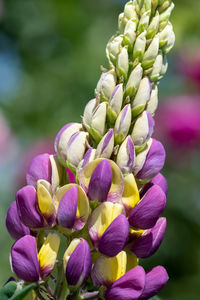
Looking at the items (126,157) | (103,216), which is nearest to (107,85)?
(126,157)

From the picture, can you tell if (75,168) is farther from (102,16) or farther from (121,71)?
(102,16)

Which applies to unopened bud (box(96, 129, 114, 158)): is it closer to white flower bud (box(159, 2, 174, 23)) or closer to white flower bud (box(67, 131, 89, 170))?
white flower bud (box(67, 131, 89, 170))

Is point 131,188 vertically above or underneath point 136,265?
above

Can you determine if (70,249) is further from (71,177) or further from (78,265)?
(71,177)

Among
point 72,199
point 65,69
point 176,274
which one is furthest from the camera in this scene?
A: point 65,69

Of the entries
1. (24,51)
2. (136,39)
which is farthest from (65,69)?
(136,39)

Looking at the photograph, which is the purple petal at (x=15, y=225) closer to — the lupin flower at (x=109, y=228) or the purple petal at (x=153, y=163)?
the lupin flower at (x=109, y=228)

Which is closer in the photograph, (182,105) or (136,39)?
(136,39)

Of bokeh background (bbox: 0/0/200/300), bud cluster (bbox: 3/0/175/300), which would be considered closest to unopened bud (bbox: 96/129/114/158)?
bud cluster (bbox: 3/0/175/300)
